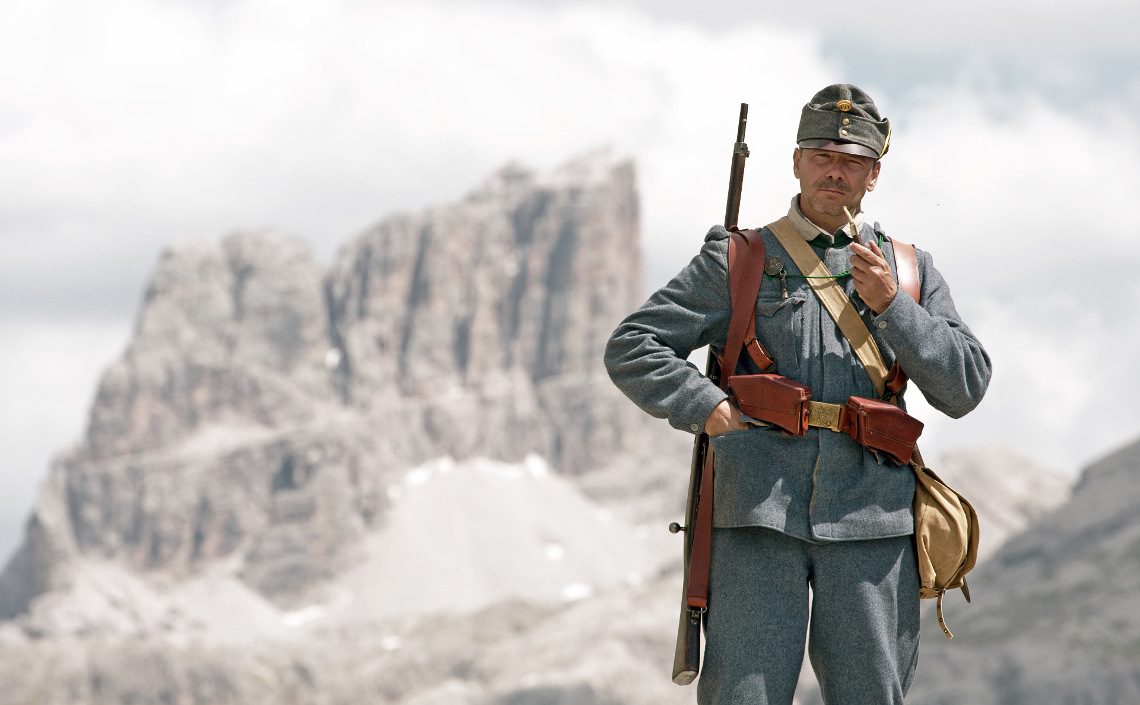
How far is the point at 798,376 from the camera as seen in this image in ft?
21.5

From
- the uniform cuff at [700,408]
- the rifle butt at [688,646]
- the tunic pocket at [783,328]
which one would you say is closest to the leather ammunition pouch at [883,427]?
the tunic pocket at [783,328]

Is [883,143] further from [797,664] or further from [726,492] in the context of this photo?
[797,664]

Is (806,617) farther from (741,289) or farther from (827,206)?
(827,206)

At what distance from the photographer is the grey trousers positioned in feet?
20.7

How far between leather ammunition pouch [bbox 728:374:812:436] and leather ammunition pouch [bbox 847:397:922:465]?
0.22 metres

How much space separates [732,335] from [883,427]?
77 cm

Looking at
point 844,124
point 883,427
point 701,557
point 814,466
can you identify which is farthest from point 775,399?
point 844,124

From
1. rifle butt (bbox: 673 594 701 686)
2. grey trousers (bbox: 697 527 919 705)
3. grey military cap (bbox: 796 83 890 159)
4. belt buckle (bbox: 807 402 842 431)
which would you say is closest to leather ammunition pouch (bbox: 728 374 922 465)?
belt buckle (bbox: 807 402 842 431)

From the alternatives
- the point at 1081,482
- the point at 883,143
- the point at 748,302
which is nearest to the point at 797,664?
the point at 748,302

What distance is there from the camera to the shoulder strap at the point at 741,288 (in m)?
6.58

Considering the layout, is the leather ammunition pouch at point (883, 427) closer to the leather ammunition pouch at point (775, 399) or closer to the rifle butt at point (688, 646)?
the leather ammunition pouch at point (775, 399)

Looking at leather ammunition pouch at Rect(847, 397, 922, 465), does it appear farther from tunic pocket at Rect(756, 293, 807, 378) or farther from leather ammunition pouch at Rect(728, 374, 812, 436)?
tunic pocket at Rect(756, 293, 807, 378)

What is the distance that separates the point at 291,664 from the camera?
168 m

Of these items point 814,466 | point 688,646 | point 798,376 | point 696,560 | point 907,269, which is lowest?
point 688,646
